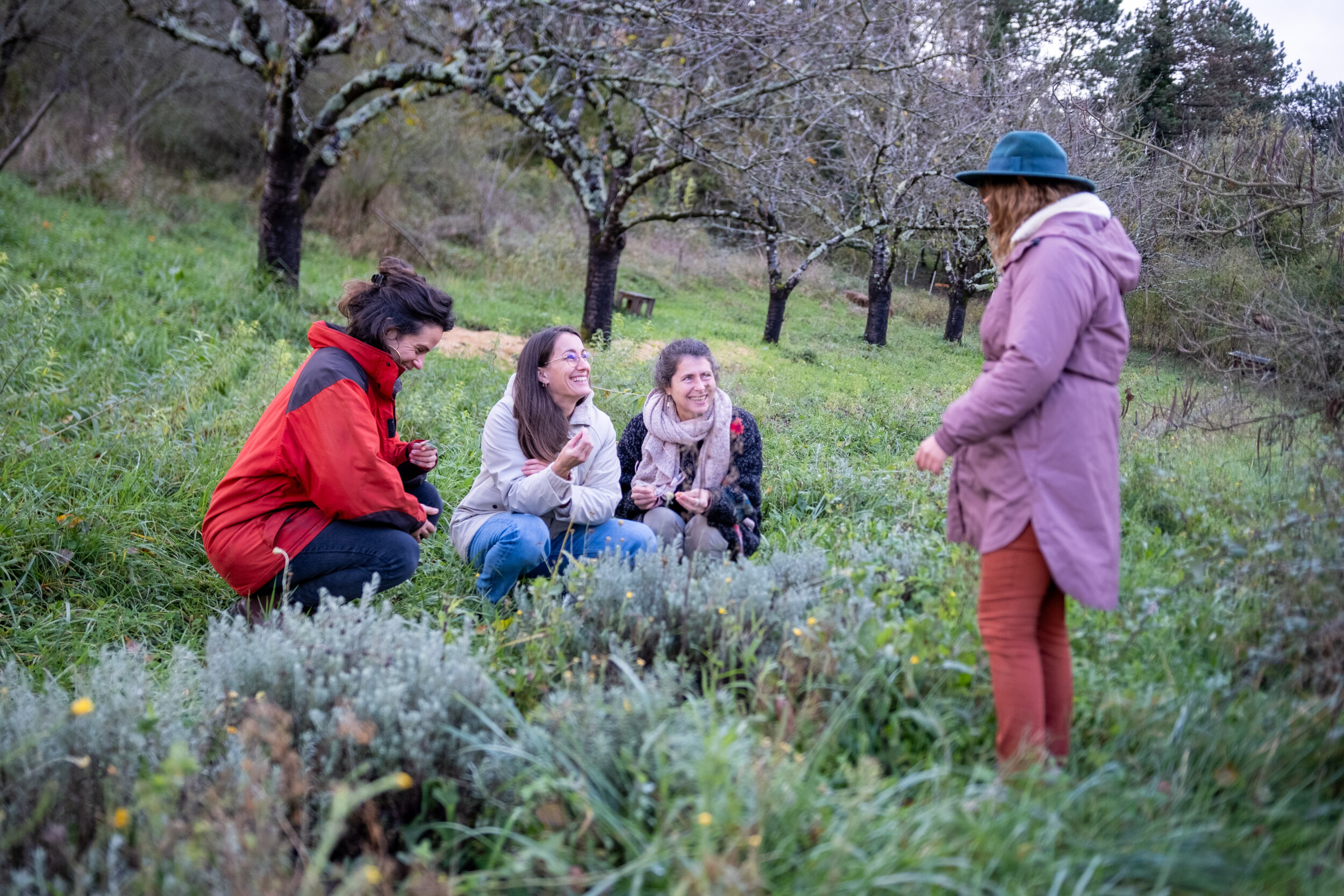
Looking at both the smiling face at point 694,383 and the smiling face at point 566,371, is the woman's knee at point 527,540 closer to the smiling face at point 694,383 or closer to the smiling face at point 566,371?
the smiling face at point 566,371

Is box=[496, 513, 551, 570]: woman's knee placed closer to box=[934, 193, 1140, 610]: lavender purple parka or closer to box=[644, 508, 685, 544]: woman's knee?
box=[644, 508, 685, 544]: woman's knee

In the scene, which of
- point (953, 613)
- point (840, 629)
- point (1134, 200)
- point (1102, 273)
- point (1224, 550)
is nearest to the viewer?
point (1102, 273)

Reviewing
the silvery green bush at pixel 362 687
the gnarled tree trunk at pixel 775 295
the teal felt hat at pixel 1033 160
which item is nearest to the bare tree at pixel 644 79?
the gnarled tree trunk at pixel 775 295

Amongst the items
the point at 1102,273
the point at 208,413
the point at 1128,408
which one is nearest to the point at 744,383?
the point at 1128,408

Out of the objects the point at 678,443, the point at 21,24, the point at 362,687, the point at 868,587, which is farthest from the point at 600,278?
the point at 21,24

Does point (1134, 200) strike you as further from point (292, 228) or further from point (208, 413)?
point (292, 228)

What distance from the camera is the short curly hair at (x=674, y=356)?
13.1 feet

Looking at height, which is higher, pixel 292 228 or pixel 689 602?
pixel 292 228

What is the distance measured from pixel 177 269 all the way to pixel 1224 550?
31.7ft

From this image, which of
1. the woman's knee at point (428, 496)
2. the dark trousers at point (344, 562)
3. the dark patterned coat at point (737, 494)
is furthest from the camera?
the woman's knee at point (428, 496)

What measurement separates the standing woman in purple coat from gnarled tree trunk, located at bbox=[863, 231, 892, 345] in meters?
12.0

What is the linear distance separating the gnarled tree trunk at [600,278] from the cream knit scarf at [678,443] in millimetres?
5782

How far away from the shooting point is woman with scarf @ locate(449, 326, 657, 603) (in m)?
3.66

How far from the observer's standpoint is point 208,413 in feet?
18.2
